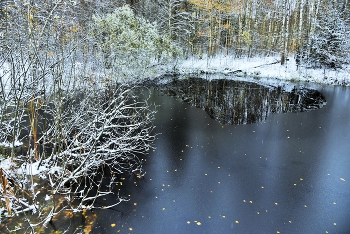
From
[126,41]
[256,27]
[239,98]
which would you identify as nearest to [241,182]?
[239,98]

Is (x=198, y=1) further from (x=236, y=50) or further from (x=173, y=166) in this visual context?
(x=173, y=166)

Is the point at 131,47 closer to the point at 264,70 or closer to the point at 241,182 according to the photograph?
the point at 264,70

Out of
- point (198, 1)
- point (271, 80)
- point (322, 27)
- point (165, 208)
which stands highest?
point (198, 1)

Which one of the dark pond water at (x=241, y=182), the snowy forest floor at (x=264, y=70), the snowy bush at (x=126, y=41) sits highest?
the snowy bush at (x=126, y=41)

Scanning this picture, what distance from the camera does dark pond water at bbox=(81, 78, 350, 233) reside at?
5.96 m

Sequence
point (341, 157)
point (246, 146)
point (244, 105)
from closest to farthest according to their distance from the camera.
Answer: point (341, 157), point (246, 146), point (244, 105)

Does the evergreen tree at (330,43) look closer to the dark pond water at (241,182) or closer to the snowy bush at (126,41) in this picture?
the dark pond water at (241,182)

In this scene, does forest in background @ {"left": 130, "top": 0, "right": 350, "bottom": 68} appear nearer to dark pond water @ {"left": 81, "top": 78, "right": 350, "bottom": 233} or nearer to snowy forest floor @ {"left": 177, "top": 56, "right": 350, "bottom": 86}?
snowy forest floor @ {"left": 177, "top": 56, "right": 350, "bottom": 86}

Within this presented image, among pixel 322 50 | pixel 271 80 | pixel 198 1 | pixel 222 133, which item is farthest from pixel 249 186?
pixel 198 1

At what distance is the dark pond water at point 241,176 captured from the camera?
19.6ft

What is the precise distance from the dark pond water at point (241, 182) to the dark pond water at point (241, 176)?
0.07 ft

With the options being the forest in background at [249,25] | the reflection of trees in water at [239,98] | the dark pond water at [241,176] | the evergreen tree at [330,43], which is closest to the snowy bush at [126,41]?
the forest in background at [249,25]

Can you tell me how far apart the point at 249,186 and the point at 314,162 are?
8.61 feet

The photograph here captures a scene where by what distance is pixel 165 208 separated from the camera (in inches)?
252
